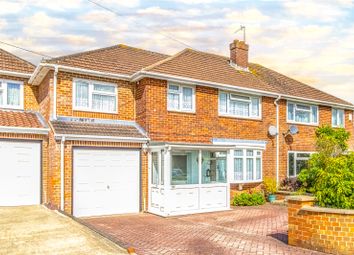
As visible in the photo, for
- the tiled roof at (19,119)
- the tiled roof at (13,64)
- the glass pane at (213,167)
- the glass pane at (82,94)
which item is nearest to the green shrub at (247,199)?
the glass pane at (213,167)

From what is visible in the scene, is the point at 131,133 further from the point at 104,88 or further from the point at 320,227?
the point at 320,227

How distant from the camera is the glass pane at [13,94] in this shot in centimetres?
1478

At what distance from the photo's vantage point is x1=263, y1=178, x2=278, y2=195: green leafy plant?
1722 cm

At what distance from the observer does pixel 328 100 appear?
21.0 m

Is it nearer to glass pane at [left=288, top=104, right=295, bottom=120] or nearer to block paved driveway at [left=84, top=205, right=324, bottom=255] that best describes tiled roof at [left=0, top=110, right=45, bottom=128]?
block paved driveway at [left=84, top=205, right=324, bottom=255]

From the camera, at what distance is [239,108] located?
1723cm

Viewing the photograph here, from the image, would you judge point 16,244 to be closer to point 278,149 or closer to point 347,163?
point 347,163

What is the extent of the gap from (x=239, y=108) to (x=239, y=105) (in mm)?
143

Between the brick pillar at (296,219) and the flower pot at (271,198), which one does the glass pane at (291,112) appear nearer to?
the flower pot at (271,198)

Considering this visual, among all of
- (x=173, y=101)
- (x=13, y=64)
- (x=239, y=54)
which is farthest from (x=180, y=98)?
(x=13, y=64)

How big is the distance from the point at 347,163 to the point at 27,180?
1070 centimetres

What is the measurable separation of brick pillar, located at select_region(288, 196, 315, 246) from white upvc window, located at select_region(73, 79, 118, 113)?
840 centimetres

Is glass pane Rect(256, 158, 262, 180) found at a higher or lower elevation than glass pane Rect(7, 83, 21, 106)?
lower

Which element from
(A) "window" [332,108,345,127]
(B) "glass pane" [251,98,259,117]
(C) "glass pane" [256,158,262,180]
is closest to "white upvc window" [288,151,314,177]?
(C) "glass pane" [256,158,262,180]
